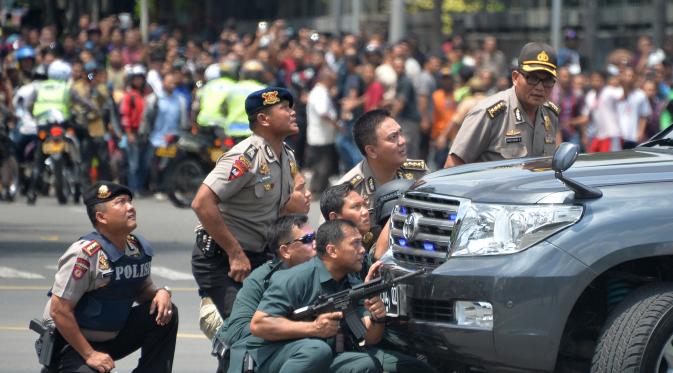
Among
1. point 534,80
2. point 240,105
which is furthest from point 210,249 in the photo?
point 240,105

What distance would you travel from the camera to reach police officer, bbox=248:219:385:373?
702 centimetres

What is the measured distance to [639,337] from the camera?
6.37m

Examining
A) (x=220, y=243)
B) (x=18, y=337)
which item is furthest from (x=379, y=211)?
(x=18, y=337)

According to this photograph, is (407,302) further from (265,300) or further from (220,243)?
(220,243)

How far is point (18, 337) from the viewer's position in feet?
32.0

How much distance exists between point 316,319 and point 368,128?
4.85ft

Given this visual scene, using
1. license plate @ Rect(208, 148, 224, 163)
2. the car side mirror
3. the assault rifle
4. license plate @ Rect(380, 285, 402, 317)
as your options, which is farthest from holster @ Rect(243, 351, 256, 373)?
license plate @ Rect(208, 148, 224, 163)

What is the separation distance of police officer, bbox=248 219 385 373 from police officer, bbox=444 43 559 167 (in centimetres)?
157

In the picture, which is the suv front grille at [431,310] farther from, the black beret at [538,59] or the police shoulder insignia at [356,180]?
the black beret at [538,59]

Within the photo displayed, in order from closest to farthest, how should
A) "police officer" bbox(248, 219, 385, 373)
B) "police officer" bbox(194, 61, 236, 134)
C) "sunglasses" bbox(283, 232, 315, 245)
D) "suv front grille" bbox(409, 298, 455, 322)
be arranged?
"suv front grille" bbox(409, 298, 455, 322)
"police officer" bbox(248, 219, 385, 373)
"sunglasses" bbox(283, 232, 315, 245)
"police officer" bbox(194, 61, 236, 134)

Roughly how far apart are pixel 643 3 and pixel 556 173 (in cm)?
2727

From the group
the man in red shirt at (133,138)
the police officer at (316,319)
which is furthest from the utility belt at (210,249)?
the man in red shirt at (133,138)

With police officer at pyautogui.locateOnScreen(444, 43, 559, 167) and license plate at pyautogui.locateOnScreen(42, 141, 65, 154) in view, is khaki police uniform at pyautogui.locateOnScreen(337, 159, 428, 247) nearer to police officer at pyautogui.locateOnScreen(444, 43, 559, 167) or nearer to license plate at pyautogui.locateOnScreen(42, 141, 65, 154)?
police officer at pyautogui.locateOnScreen(444, 43, 559, 167)

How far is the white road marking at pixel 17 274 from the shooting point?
12.6 meters
